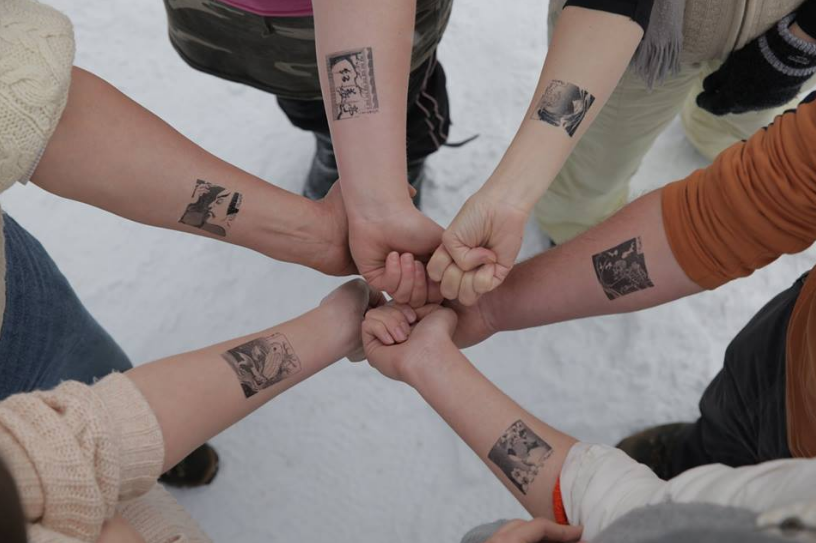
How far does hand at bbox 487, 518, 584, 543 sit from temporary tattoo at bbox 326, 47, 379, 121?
598 millimetres

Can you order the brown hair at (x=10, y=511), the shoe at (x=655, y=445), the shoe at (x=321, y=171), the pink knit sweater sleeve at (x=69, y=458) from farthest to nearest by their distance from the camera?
the shoe at (x=321, y=171), the shoe at (x=655, y=445), the pink knit sweater sleeve at (x=69, y=458), the brown hair at (x=10, y=511)

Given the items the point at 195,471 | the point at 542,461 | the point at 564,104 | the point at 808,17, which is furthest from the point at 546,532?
the point at 195,471

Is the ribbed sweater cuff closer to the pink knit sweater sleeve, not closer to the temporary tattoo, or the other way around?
the pink knit sweater sleeve

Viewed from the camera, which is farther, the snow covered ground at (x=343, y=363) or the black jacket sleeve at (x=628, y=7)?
the snow covered ground at (x=343, y=363)

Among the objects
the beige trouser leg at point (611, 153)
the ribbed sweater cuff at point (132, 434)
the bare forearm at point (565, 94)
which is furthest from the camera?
the beige trouser leg at point (611, 153)

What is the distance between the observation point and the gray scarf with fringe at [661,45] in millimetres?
974

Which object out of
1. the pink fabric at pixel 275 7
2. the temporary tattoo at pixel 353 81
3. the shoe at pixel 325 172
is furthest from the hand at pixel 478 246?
the shoe at pixel 325 172

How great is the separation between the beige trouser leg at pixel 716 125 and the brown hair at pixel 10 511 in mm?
1516

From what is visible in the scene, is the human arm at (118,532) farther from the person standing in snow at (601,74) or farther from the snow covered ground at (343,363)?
the snow covered ground at (343,363)

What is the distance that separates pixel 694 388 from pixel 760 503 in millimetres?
1118

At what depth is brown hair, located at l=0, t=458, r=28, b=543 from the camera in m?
0.46

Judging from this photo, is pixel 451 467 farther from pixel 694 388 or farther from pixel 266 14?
pixel 266 14

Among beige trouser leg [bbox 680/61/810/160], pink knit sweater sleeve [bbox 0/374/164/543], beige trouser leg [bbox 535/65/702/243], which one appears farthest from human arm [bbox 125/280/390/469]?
beige trouser leg [bbox 680/61/810/160]

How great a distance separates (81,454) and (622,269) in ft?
2.42
